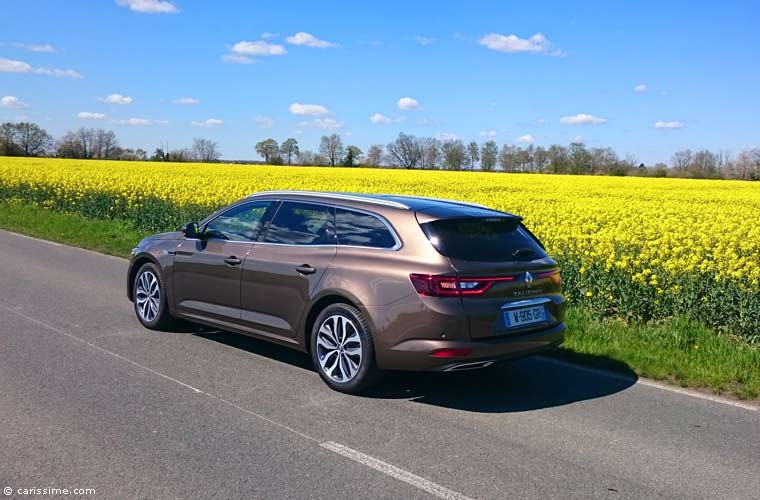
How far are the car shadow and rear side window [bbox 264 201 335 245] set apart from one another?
1.15 metres

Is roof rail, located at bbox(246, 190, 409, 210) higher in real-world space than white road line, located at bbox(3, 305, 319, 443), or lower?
higher

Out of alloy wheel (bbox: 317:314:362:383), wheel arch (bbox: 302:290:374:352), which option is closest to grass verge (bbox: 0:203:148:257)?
wheel arch (bbox: 302:290:374:352)

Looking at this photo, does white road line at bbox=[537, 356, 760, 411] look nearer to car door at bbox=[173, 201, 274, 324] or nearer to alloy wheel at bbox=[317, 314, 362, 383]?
alloy wheel at bbox=[317, 314, 362, 383]

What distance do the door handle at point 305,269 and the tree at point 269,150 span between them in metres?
76.2

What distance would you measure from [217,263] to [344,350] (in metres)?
1.81

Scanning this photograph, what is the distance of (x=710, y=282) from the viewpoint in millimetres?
8516

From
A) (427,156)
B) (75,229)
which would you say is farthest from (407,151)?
(75,229)

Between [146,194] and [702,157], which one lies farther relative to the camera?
[702,157]

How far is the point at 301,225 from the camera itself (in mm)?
A: 6176

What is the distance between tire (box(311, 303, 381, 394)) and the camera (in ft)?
17.6

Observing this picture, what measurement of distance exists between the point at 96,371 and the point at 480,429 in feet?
10.4

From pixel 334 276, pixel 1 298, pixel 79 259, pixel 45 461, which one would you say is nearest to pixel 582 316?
pixel 334 276

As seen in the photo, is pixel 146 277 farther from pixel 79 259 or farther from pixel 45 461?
pixel 79 259

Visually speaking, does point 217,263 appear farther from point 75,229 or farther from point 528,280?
point 75,229
